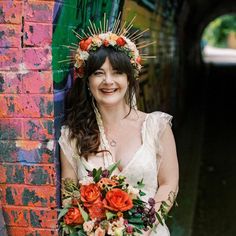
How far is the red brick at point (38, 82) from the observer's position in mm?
A: 2838

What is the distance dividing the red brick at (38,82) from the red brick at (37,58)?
33 millimetres

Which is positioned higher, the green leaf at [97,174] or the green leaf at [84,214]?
the green leaf at [97,174]

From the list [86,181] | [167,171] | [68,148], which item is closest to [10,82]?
[68,148]

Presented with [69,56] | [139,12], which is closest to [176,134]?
[139,12]

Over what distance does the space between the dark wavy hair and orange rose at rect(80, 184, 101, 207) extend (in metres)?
0.33

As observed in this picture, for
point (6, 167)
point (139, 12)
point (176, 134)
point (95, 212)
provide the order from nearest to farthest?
point (95, 212), point (6, 167), point (139, 12), point (176, 134)

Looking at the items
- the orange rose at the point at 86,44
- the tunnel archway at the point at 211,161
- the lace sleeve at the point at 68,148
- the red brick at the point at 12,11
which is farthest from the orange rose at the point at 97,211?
the tunnel archway at the point at 211,161

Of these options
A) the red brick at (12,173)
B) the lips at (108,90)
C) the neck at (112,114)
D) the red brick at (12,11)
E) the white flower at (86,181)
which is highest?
the red brick at (12,11)

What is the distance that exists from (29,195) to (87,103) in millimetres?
631

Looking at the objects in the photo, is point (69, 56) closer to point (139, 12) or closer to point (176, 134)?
point (139, 12)

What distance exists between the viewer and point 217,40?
6156 centimetres

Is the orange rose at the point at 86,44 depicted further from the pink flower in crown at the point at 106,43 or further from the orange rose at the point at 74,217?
the orange rose at the point at 74,217

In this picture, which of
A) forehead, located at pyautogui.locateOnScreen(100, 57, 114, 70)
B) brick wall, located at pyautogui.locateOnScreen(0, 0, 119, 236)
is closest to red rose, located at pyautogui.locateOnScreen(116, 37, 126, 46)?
forehead, located at pyautogui.locateOnScreen(100, 57, 114, 70)

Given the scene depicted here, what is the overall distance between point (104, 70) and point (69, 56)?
0.43 meters
